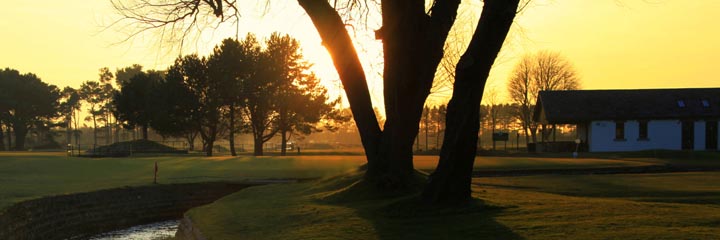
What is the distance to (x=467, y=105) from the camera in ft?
28.1

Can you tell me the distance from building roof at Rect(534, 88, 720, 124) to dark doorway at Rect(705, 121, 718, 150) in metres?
0.82

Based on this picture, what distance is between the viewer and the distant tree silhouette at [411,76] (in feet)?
27.7

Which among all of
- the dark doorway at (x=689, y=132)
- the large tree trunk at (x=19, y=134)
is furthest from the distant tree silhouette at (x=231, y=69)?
the large tree trunk at (x=19, y=134)

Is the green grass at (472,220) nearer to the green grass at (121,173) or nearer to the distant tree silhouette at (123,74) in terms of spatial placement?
the green grass at (121,173)

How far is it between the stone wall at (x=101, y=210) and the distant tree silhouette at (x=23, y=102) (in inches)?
2635

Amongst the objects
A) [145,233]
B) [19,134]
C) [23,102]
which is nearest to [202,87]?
[23,102]

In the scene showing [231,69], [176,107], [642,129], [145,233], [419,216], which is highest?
[231,69]

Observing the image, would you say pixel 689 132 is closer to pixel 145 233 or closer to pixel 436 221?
pixel 145 233

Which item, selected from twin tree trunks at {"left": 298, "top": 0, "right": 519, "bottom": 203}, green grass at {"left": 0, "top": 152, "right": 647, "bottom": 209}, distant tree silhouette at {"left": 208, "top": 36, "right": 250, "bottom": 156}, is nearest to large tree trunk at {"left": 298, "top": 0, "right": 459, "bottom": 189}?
twin tree trunks at {"left": 298, "top": 0, "right": 519, "bottom": 203}

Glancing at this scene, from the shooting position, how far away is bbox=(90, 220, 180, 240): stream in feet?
46.6

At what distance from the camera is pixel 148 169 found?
87.5 ft

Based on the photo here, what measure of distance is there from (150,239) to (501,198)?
810 cm

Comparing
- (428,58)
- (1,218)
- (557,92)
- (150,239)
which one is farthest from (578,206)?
(557,92)

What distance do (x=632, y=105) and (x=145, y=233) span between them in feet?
123
